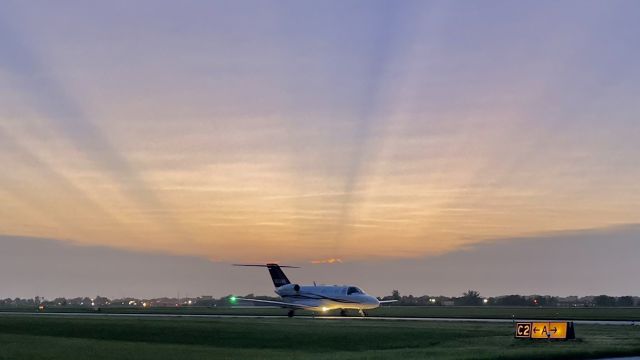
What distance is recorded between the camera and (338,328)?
6228cm

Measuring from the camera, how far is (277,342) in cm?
5300

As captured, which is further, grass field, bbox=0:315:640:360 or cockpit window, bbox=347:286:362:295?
cockpit window, bbox=347:286:362:295

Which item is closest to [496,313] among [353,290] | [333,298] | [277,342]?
[353,290]

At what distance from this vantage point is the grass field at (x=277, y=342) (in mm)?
42375

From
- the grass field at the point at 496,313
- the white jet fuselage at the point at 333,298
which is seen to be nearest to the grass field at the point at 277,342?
the white jet fuselage at the point at 333,298

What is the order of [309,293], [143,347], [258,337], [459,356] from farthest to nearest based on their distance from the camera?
[309,293] → [258,337] → [143,347] → [459,356]

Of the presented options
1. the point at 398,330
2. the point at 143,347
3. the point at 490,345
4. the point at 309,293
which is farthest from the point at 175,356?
the point at 309,293

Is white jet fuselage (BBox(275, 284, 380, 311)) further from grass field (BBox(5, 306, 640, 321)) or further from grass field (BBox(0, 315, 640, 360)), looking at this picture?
grass field (BBox(0, 315, 640, 360))

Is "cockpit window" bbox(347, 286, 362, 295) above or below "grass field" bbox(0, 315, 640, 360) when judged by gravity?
above

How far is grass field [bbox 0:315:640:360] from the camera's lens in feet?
139

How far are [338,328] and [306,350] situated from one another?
14.3 meters

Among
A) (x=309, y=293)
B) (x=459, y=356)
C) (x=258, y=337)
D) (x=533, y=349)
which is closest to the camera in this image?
(x=459, y=356)

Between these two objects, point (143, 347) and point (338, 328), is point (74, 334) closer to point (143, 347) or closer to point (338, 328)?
point (143, 347)

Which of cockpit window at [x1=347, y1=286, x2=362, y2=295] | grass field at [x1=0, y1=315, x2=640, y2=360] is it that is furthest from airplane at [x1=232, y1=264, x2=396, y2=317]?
grass field at [x1=0, y1=315, x2=640, y2=360]
